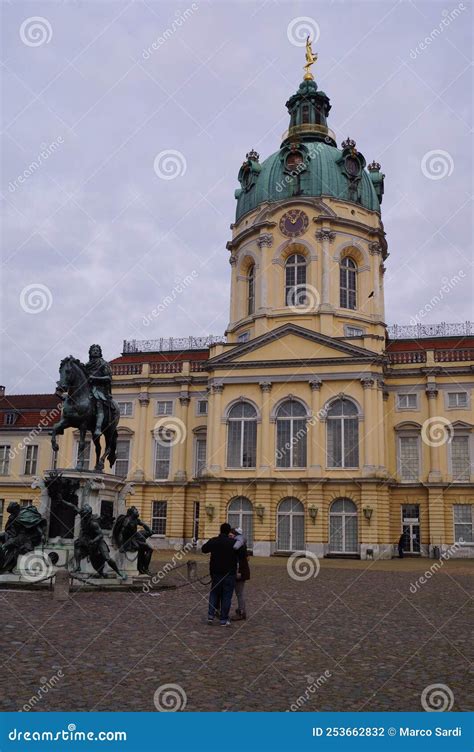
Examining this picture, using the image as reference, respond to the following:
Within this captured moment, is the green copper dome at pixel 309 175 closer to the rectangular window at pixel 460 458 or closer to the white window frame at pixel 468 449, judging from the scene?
the white window frame at pixel 468 449

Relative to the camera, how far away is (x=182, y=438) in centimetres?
4700

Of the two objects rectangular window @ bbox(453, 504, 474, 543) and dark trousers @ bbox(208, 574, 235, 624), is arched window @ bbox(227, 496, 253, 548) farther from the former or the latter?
dark trousers @ bbox(208, 574, 235, 624)

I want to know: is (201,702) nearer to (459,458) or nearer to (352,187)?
(459,458)

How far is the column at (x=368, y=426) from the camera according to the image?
39.2 metres

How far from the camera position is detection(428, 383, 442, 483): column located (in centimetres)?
4122

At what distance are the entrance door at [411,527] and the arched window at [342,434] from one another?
5063 millimetres

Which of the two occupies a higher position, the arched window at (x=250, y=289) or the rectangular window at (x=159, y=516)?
the arched window at (x=250, y=289)

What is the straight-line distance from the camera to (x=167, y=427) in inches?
1871

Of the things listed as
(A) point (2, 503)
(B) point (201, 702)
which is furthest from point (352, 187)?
(B) point (201, 702)

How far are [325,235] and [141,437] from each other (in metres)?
18.4

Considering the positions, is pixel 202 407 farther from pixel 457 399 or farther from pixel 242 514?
pixel 457 399

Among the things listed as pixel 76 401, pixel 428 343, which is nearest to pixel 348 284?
pixel 428 343

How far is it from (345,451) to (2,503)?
26.1 m

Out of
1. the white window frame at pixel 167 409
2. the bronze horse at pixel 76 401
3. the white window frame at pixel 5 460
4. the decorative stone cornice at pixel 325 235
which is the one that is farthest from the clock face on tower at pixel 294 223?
the bronze horse at pixel 76 401
